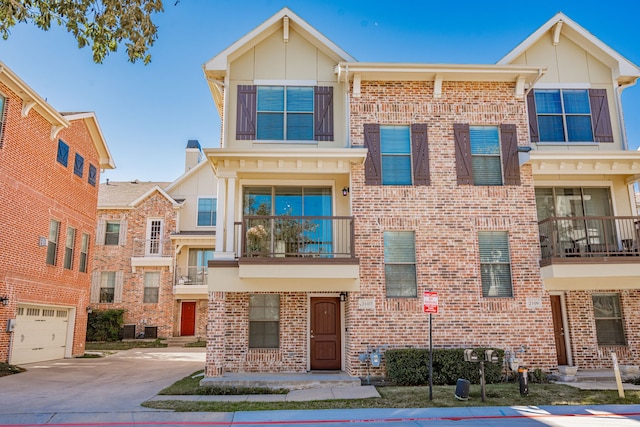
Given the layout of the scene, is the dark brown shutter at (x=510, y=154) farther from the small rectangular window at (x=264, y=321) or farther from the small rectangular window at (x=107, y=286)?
the small rectangular window at (x=107, y=286)

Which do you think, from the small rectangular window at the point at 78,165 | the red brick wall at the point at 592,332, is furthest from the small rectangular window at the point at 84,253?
the red brick wall at the point at 592,332

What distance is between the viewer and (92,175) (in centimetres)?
2092

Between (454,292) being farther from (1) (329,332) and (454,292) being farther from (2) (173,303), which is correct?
(2) (173,303)

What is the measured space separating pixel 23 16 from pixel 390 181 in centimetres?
906

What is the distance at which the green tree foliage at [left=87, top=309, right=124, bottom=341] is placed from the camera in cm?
2539

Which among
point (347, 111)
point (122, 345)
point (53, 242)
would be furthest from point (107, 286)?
point (347, 111)

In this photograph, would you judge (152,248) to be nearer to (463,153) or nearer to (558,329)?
(463,153)

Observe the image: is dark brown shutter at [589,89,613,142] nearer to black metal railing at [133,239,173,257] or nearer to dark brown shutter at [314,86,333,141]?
dark brown shutter at [314,86,333,141]

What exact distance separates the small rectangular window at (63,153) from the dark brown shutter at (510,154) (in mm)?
15092

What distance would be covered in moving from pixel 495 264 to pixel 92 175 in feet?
54.4

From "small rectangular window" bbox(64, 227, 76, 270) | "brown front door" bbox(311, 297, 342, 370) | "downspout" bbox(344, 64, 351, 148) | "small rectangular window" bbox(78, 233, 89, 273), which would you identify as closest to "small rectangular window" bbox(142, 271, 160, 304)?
"small rectangular window" bbox(78, 233, 89, 273)

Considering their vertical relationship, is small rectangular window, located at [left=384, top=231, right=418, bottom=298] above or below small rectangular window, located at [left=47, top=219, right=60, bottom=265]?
below

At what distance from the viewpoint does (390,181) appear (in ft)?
44.5

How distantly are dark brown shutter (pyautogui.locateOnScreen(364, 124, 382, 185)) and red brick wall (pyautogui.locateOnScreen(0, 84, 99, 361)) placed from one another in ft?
34.5
